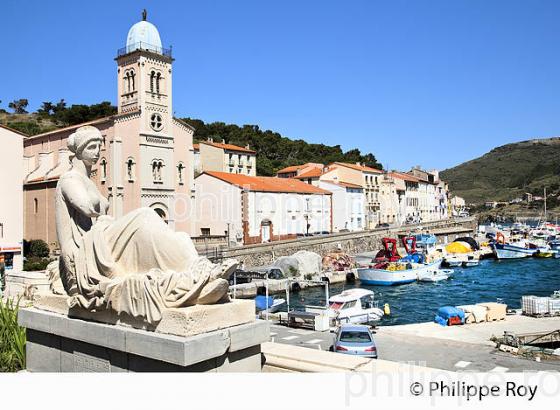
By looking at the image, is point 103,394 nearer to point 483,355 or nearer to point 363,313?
point 483,355

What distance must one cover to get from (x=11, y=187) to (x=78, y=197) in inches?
1171

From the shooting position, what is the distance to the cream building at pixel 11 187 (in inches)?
1264

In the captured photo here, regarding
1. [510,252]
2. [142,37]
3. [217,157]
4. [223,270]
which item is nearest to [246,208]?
[217,157]

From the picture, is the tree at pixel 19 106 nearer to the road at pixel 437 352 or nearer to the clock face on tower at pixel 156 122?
the clock face on tower at pixel 156 122

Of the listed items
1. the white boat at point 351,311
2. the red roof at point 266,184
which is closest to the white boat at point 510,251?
the red roof at point 266,184

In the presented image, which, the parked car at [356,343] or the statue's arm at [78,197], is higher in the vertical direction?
the statue's arm at [78,197]

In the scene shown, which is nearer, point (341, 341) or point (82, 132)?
point (82, 132)

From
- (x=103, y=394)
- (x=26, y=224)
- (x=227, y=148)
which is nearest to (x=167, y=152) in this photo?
(x=26, y=224)

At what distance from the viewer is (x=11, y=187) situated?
1283 inches

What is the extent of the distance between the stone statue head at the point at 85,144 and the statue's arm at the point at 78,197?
1.70ft

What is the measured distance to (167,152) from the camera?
48125 mm

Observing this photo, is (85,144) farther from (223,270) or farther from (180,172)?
(180,172)

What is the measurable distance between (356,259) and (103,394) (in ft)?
177

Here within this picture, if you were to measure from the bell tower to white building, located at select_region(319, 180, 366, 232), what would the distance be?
1125 inches
